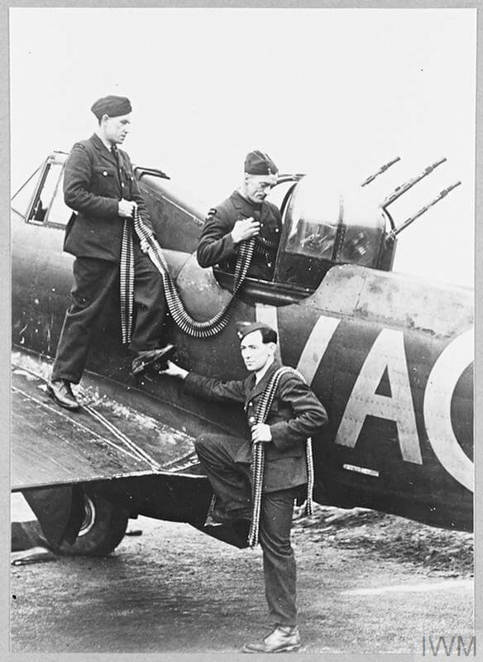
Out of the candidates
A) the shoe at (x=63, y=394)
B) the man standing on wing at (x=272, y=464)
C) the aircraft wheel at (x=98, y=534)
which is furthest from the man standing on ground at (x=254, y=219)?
the aircraft wheel at (x=98, y=534)

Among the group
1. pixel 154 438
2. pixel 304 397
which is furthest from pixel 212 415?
pixel 304 397

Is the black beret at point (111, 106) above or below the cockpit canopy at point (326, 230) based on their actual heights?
above

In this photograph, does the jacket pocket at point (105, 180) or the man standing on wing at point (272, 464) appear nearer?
the man standing on wing at point (272, 464)

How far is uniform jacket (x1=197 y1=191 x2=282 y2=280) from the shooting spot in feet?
20.7

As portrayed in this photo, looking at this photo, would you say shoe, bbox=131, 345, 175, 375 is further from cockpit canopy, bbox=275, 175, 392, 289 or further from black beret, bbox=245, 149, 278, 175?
black beret, bbox=245, 149, 278, 175

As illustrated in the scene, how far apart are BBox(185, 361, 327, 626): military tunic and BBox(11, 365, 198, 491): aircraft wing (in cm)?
31

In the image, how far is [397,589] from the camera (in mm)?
7434

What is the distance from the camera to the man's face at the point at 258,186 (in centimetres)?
633

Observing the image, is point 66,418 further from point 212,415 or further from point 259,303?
point 259,303

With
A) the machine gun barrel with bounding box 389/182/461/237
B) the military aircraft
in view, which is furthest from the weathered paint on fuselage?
the machine gun barrel with bounding box 389/182/461/237

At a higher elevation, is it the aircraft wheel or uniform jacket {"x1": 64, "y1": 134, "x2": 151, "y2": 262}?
uniform jacket {"x1": 64, "y1": 134, "x2": 151, "y2": 262}

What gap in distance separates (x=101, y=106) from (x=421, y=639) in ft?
12.7

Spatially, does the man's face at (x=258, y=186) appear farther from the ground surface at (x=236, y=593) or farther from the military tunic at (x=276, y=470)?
the ground surface at (x=236, y=593)

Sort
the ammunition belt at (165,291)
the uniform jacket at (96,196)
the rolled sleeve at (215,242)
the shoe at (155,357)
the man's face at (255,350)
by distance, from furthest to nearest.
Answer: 1. the shoe at (155,357)
2. the ammunition belt at (165,291)
3. the uniform jacket at (96,196)
4. the rolled sleeve at (215,242)
5. the man's face at (255,350)
